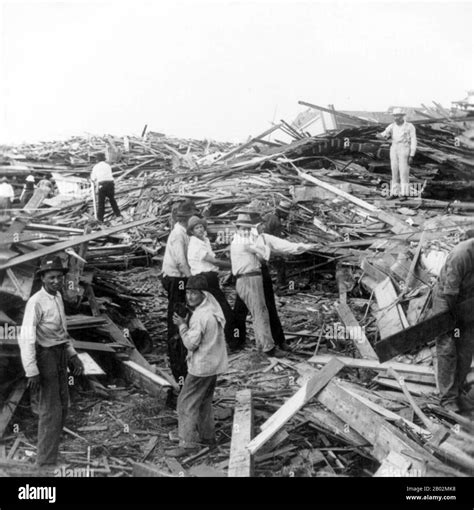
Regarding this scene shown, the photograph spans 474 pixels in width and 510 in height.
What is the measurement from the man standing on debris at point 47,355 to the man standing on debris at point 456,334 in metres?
3.34

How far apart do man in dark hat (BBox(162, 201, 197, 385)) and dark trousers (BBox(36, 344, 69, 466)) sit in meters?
1.71

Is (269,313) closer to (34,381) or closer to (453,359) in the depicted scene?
(453,359)

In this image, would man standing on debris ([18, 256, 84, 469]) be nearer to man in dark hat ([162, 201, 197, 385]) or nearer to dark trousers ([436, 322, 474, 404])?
man in dark hat ([162, 201, 197, 385])

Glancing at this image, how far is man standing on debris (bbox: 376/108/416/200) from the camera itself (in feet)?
34.1

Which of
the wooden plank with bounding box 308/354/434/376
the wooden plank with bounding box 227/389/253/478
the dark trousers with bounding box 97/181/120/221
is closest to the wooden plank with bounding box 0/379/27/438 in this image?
the wooden plank with bounding box 227/389/253/478

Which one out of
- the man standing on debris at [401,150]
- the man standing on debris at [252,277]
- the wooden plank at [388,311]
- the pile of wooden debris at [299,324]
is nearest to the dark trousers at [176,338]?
the pile of wooden debris at [299,324]

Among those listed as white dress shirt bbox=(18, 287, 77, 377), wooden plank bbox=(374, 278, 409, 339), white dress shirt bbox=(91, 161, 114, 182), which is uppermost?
white dress shirt bbox=(91, 161, 114, 182)

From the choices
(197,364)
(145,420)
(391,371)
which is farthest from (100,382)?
(391,371)

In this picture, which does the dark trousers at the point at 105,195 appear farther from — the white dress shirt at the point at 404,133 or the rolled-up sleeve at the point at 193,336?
the rolled-up sleeve at the point at 193,336

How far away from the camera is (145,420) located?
5902mm

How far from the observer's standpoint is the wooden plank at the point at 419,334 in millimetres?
5598

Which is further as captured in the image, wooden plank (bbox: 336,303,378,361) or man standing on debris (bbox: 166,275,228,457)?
wooden plank (bbox: 336,303,378,361)
